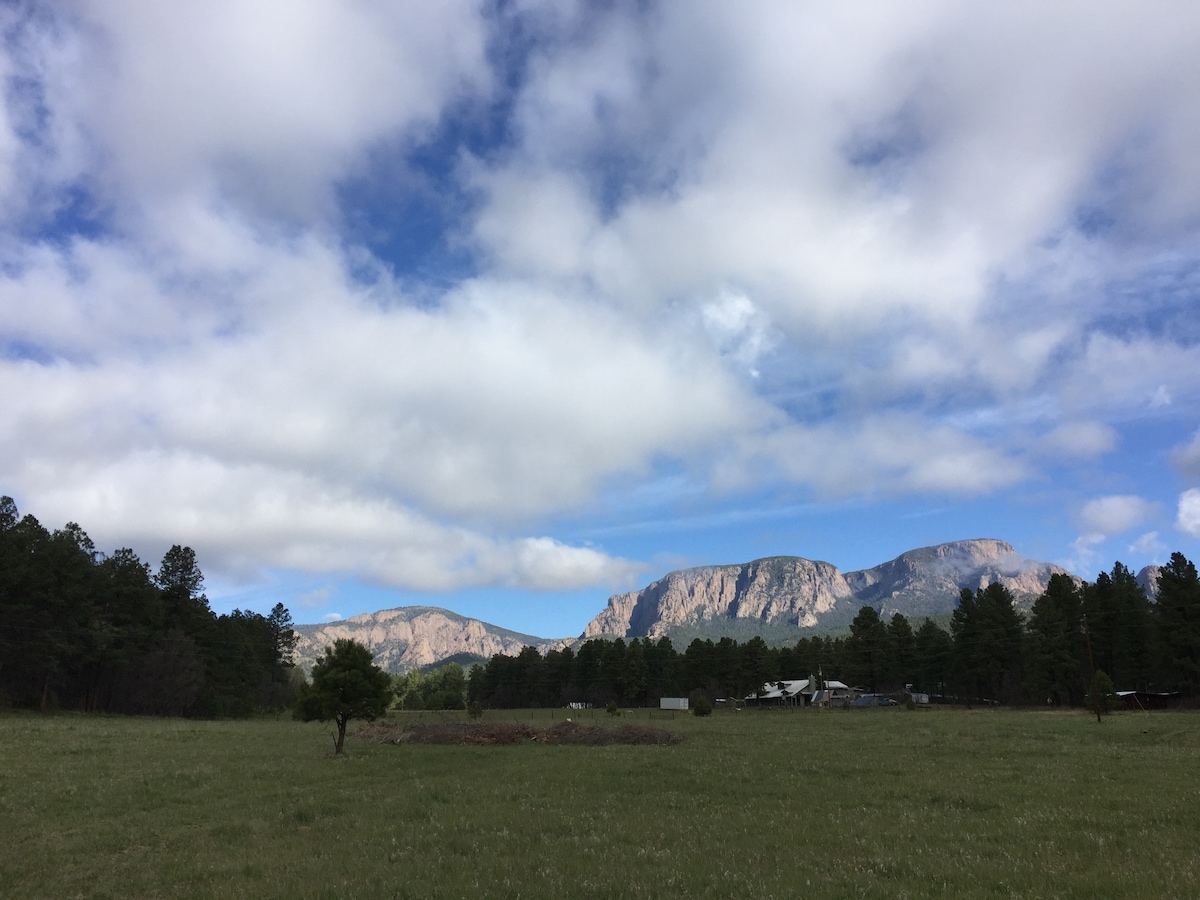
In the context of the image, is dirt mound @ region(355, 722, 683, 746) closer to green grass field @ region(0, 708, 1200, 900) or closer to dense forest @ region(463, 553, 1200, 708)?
green grass field @ region(0, 708, 1200, 900)

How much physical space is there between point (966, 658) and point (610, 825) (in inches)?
4824

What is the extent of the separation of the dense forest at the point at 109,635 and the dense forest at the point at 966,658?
65968 millimetres

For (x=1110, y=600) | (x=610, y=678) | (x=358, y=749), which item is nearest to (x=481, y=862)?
(x=358, y=749)

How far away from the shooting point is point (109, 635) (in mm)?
83438

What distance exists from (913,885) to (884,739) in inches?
1522

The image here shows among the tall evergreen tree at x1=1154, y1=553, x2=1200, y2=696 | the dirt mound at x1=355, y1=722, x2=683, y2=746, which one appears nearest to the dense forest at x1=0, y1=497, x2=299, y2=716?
the dirt mound at x1=355, y1=722, x2=683, y2=746

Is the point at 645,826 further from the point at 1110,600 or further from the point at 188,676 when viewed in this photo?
the point at 1110,600

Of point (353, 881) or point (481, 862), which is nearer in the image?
point (353, 881)

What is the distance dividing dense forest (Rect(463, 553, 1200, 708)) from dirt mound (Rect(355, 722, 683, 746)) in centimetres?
5748

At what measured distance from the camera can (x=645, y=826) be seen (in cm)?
1744

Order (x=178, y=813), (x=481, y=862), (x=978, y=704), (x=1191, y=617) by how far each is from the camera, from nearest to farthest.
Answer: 1. (x=481, y=862)
2. (x=178, y=813)
3. (x=1191, y=617)
4. (x=978, y=704)

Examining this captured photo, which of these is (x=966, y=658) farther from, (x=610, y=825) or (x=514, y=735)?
(x=610, y=825)

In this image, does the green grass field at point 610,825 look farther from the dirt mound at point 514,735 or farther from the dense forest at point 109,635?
the dense forest at point 109,635

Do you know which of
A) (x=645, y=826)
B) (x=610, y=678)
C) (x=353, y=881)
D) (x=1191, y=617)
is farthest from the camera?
(x=610, y=678)
